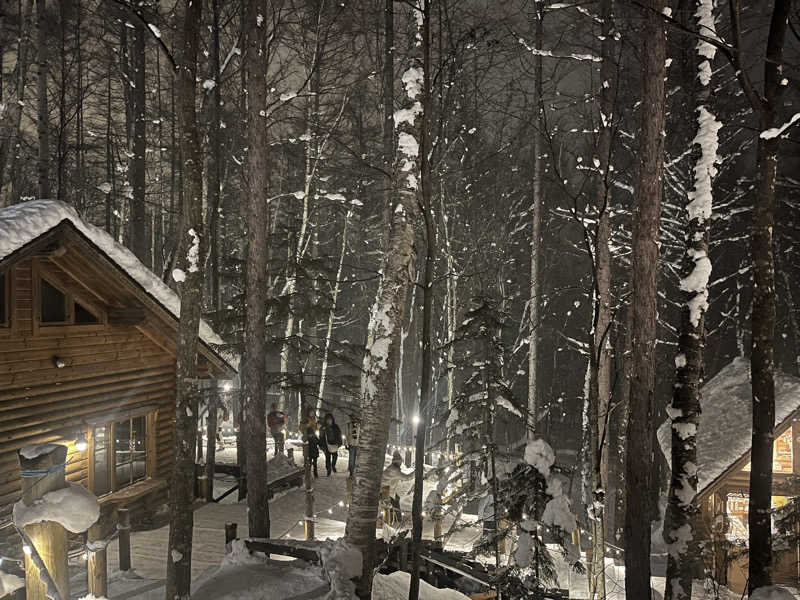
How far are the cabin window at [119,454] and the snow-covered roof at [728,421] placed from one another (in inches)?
531

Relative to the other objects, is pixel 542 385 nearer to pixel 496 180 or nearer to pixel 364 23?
pixel 496 180

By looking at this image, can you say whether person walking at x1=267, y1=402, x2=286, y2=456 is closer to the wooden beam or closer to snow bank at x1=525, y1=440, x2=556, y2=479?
the wooden beam

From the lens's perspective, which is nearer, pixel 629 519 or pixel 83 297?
pixel 629 519

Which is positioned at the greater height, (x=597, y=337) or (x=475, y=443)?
(x=597, y=337)

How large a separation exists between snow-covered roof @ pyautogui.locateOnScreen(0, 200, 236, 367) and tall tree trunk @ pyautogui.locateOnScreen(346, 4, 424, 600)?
18.1 ft

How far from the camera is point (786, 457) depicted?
17312 millimetres

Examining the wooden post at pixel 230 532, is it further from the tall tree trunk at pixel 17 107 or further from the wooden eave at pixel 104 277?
the tall tree trunk at pixel 17 107

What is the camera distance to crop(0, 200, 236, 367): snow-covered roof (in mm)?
8398

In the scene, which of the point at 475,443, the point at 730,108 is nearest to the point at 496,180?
the point at 730,108

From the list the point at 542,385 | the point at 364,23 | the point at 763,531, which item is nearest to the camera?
the point at 763,531

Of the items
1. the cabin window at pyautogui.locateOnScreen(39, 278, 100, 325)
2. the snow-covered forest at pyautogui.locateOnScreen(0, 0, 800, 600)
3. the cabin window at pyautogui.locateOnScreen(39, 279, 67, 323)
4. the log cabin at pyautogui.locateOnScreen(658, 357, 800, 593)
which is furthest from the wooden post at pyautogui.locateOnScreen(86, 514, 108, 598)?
the log cabin at pyautogui.locateOnScreen(658, 357, 800, 593)

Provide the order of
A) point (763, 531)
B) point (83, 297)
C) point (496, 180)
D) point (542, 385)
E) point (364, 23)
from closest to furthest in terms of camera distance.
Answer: point (763, 531), point (83, 297), point (364, 23), point (496, 180), point (542, 385)

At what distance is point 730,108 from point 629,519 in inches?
637

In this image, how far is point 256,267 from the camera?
1012 centimetres
